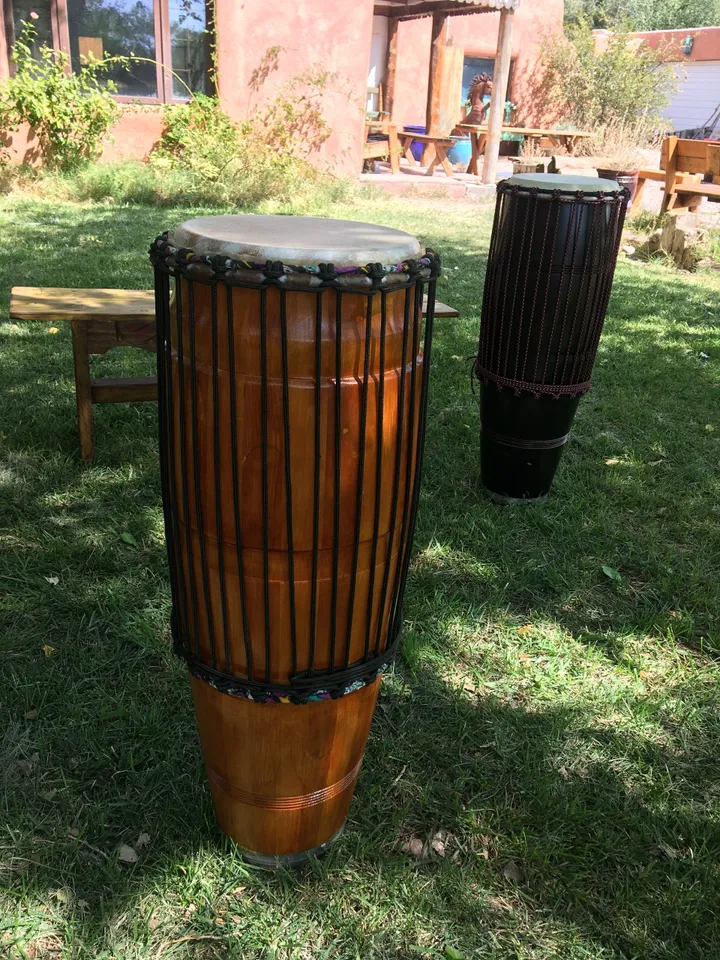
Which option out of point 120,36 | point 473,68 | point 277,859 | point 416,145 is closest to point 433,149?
point 416,145

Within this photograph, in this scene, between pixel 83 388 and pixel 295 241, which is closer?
pixel 295 241

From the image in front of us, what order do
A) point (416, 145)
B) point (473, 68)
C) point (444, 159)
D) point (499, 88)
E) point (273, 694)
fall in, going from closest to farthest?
point (273, 694) < point (499, 88) < point (444, 159) < point (416, 145) < point (473, 68)

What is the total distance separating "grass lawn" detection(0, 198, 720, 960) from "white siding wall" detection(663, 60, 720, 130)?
76.4 feet

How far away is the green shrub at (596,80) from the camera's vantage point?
57.0 feet

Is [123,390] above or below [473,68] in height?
below

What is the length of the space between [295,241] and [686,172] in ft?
32.1

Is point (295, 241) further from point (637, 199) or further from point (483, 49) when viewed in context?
point (483, 49)

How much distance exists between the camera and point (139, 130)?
392 inches

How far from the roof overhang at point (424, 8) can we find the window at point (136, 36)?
14.1ft

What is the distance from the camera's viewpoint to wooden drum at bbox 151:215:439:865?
1434 millimetres

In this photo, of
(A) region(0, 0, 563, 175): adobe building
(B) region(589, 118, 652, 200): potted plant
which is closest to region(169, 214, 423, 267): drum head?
(A) region(0, 0, 563, 175): adobe building

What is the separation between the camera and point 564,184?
3109mm

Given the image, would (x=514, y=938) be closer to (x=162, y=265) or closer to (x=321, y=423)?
(x=321, y=423)

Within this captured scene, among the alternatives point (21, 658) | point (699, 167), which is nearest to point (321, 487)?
point (21, 658)
